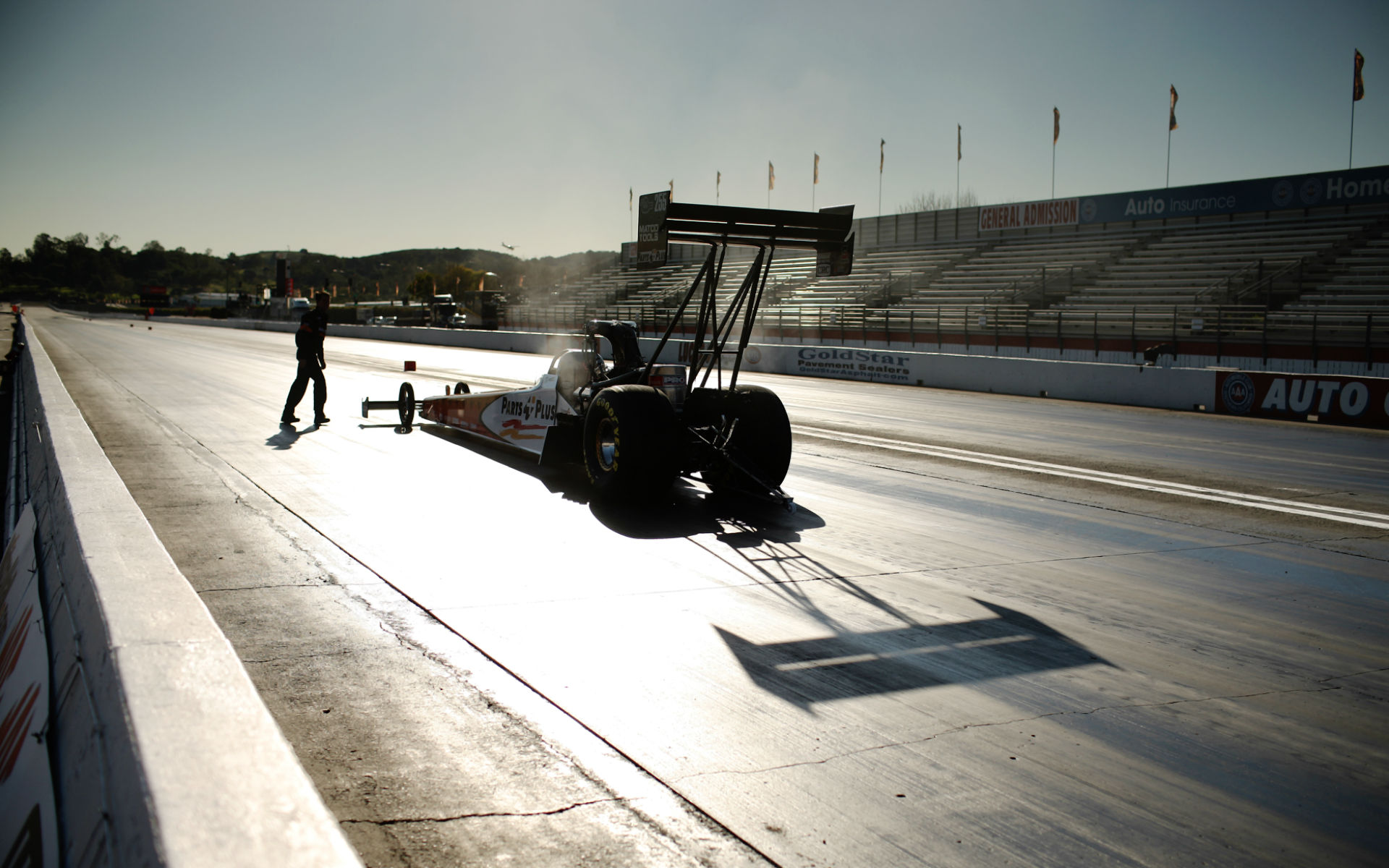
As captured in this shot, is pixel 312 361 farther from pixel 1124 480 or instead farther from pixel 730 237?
pixel 1124 480

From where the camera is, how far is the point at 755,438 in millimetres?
8383

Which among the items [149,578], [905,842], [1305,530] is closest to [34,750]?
[149,578]

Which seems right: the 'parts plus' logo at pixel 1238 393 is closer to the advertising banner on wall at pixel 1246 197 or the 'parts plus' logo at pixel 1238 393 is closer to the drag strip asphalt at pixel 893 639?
the drag strip asphalt at pixel 893 639

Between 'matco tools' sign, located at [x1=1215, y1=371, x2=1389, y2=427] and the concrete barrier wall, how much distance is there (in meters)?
17.5

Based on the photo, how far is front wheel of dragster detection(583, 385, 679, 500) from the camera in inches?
310

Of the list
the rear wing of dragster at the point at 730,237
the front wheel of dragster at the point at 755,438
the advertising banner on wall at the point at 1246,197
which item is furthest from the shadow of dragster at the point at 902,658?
the advertising banner on wall at the point at 1246,197

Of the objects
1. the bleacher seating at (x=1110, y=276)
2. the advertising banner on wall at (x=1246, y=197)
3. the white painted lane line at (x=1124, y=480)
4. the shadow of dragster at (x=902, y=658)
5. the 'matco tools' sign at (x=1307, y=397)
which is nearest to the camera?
the shadow of dragster at (x=902, y=658)

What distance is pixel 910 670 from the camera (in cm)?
441

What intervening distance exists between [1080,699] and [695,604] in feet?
6.73

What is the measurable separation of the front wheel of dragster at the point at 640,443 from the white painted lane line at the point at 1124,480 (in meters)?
4.41

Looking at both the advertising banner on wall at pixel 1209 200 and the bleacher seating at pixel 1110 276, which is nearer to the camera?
the bleacher seating at pixel 1110 276

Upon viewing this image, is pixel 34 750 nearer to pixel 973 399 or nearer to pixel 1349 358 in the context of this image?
pixel 973 399

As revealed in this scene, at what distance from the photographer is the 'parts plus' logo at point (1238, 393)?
1748cm

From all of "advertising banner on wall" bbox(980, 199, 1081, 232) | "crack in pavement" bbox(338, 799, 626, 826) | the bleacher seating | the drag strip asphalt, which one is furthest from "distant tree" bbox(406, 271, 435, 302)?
"crack in pavement" bbox(338, 799, 626, 826)
